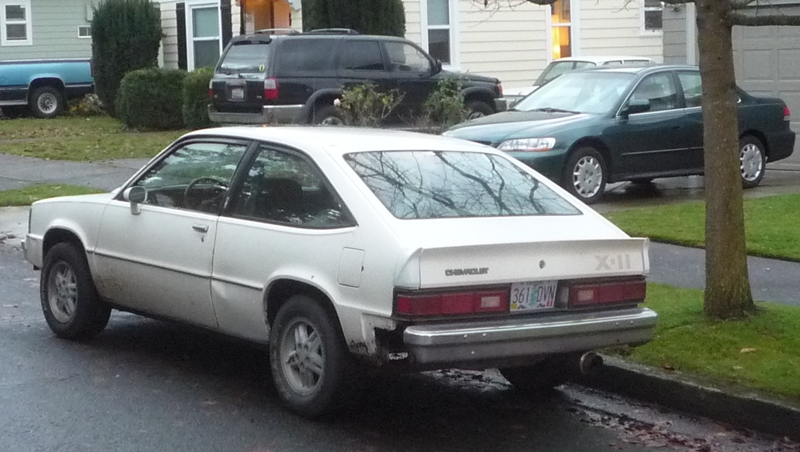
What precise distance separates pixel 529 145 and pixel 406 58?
7.81 metres

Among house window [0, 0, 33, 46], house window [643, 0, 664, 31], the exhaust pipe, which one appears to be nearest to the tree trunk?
the exhaust pipe

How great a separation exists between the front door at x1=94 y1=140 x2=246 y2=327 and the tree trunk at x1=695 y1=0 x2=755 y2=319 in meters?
2.85

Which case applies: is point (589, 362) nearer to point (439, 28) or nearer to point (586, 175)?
point (586, 175)

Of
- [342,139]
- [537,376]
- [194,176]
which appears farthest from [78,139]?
[537,376]

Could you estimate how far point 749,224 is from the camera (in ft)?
40.4

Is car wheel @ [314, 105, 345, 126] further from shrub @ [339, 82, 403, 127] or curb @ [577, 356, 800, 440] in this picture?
curb @ [577, 356, 800, 440]

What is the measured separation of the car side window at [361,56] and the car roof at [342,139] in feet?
42.3

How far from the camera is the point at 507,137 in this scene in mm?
13719

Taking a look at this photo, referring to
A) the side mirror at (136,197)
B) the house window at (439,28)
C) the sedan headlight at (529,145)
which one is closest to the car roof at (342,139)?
the side mirror at (136,197)

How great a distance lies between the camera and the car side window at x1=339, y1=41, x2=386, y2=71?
807 inches

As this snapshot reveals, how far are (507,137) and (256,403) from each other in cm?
732

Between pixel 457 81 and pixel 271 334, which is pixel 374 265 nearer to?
pixel 271 334

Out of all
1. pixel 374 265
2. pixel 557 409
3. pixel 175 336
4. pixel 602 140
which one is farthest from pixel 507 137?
pixel 374 265

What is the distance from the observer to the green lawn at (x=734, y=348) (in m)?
6.84
